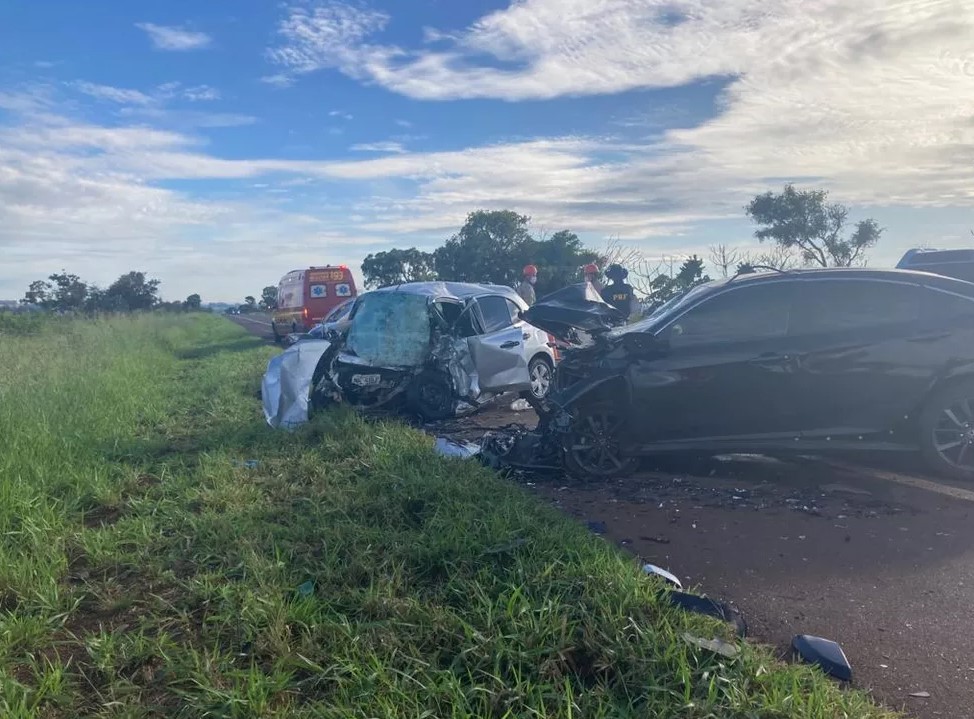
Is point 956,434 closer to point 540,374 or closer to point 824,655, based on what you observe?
point 824,655

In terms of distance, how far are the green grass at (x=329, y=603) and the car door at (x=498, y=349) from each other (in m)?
3.35

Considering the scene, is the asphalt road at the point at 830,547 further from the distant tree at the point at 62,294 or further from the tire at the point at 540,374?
the distant tree at the point at 62,294

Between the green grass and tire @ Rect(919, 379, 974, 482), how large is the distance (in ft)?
11.2

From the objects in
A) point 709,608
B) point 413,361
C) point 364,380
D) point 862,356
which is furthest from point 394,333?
point 709,608

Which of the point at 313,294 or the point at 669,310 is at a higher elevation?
the point at 313,294

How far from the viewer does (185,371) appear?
17.9 meters

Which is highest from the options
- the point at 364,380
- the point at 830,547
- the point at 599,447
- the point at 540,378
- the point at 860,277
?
the point at 860,277

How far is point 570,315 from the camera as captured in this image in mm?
8031

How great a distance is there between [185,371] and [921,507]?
15.5 m

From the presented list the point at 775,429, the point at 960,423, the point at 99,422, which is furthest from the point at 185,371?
the point at 960,423

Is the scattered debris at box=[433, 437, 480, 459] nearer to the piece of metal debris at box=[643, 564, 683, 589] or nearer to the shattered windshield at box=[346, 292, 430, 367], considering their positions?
the shattered windshield at box=[346, 292, 430, 367]

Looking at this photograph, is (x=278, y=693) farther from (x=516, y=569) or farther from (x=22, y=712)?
(x=516, y=569)

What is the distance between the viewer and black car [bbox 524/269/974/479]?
6633mm

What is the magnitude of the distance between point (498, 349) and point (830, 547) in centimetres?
609
